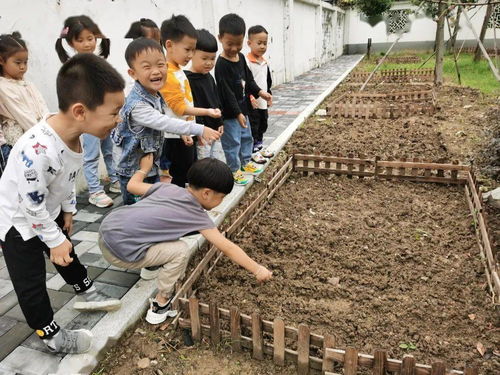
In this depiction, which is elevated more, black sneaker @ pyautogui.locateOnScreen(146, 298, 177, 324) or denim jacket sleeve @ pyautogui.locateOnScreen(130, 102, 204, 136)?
denim jacket sleeve @ pyautogui.locateOnScreen(130, 102, 204, 136)

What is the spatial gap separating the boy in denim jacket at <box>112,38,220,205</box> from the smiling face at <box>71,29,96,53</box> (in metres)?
1.11

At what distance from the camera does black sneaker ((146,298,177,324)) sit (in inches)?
95.8

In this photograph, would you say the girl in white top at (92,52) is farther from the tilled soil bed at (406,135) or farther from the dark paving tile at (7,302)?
the tilled soil bed at (406,135)

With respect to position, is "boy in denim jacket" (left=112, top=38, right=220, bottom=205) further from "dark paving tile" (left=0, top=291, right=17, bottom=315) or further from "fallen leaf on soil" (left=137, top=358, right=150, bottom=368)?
"fallen leaf on soil" (left=137, top=358, right=150, bottom=368)

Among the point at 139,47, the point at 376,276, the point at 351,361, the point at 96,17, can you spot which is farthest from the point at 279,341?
the point at 96,17

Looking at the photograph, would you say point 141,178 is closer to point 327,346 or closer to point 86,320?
point 86,320

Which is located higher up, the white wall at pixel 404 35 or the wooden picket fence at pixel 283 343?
the white wall at pixel 404 35

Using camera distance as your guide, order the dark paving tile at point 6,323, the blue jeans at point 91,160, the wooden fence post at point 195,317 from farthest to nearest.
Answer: the blue jeans at point 91,160 → the dark paving tile at point 6,323 → the wooden fence post at point 195,317

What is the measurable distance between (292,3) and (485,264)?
44.8ft

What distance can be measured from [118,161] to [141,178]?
0.29 metres

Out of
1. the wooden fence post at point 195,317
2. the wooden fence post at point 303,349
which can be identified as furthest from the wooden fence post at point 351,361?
the wooden fence post at point 195,317

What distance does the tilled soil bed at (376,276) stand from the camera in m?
2.37

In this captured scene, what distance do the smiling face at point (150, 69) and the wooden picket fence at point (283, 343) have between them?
1504 mm

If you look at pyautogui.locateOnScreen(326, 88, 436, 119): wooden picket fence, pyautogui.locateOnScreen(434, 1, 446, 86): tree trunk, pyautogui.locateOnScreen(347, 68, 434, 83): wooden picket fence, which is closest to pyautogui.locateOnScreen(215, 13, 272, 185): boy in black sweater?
pyautogui.locateOnScreen(326, 88, 436, 119): wooden picket fence
